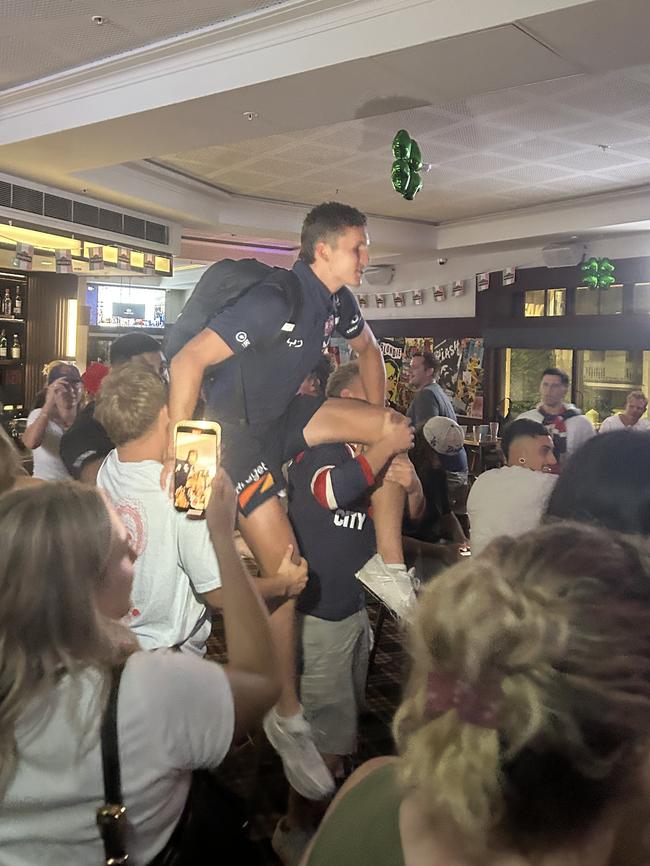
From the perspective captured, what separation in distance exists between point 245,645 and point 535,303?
22.0 ft

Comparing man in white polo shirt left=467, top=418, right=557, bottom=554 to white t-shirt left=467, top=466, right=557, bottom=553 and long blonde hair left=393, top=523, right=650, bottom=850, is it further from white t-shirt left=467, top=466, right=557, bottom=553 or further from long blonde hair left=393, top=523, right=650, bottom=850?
long blonde hair left=393, top=523, right=650, bottom=850

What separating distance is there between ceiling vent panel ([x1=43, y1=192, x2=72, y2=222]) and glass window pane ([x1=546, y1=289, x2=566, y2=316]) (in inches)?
177

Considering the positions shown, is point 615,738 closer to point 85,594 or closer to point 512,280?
point 85,594

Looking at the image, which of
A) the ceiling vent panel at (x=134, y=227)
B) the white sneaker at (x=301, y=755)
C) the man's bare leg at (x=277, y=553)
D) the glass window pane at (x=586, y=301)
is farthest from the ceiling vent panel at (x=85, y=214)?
the glass window pane at (x=586, y=301)

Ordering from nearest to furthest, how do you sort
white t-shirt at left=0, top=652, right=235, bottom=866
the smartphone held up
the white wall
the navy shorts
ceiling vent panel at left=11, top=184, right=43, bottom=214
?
white t-shirt at left=0, top=652, right=235, bottom=866
the smartphone held up
the navy shorts
ceiling vent panel at left=11, top=184, right=43, bottom=214
the white wall

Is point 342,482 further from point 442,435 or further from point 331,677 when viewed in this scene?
point 442,435

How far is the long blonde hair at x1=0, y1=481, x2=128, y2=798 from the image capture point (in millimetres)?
1062

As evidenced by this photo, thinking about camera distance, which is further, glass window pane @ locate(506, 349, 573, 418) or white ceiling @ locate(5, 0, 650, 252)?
glass window pane @ locate(506, 349, 573, 418)

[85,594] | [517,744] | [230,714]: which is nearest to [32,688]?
[85,594]

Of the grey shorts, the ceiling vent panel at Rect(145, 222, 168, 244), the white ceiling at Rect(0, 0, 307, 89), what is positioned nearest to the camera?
the grey shorts

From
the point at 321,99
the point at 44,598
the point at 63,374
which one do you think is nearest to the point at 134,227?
the point at 63,374

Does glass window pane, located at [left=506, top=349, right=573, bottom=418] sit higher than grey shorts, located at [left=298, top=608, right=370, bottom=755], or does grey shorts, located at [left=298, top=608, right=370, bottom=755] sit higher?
glass window pane, located at [left=506, top=349, right=573, bottom=418]

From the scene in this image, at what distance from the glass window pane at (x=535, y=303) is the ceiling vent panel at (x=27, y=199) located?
4630mm

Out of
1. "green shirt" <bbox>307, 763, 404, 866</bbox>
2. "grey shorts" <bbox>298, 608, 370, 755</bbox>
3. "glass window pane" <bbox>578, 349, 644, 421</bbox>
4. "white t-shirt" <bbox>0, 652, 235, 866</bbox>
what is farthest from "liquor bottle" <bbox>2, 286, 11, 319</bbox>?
"green shirt" <bbox>307, 763, 404, 866</bbox>
